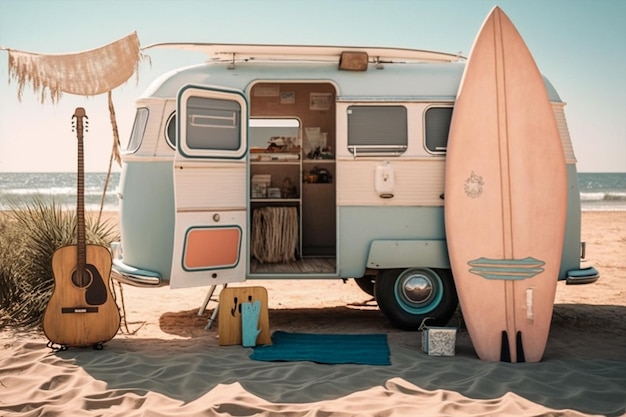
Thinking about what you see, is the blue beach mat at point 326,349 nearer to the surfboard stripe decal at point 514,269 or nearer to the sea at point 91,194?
the surfboard stripe decal at point 514,269

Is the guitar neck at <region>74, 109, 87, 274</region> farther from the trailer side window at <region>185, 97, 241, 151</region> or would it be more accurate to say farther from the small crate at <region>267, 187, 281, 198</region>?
the small crate at <region>267, 187, 281, 198</region>

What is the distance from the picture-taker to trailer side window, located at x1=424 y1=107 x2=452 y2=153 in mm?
7273

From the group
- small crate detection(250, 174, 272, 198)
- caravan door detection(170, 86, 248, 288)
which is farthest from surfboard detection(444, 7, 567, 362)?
small crate detection(250, 174, 272, 198)

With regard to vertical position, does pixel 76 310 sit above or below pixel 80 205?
below

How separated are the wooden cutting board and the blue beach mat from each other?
0.66 ft

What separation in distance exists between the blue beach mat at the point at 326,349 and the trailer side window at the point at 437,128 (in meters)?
2.05

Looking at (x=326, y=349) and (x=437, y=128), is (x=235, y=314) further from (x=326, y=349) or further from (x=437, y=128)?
(x=437, y=128)

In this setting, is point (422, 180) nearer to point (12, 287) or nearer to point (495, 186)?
point (495, 186)

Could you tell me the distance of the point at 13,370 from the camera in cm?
569

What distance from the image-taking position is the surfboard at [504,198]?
20.8ft

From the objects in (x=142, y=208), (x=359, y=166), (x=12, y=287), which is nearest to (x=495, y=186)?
(x=359, y=166)

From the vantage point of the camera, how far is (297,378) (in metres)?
5.59

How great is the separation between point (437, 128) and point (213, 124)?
7.66ft

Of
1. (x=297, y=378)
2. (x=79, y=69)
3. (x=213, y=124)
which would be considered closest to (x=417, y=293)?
(x=297, y=378)
